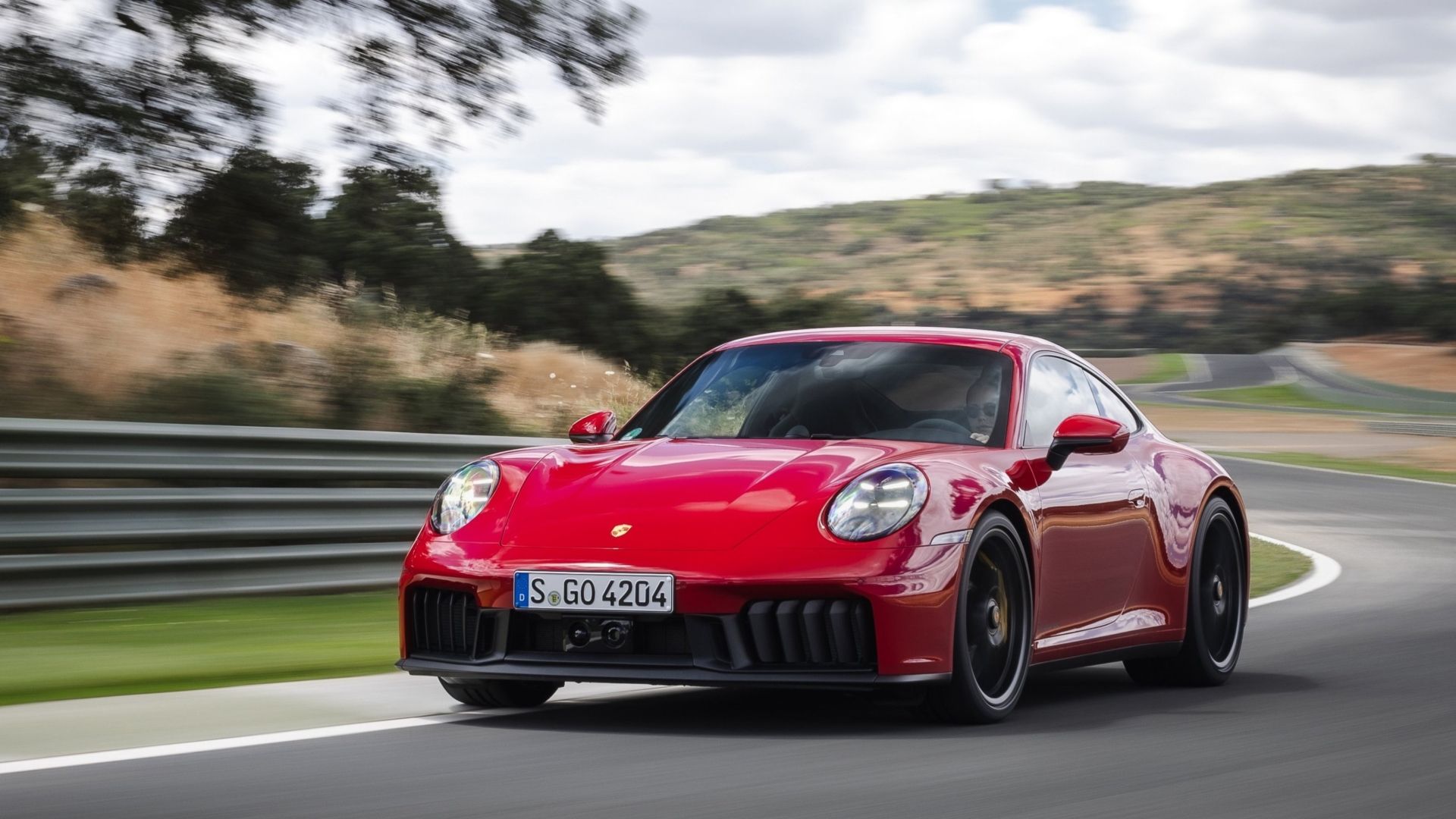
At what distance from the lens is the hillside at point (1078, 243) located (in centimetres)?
9881

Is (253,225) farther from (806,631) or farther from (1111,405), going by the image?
(806,631)

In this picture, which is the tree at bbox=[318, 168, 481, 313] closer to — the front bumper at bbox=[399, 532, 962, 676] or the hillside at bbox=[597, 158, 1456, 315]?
the front bumper at bbox=[399, 532, 962, 676]

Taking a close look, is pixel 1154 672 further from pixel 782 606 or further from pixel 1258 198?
pixel 1258 198

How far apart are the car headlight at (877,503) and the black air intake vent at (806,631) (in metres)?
0.22

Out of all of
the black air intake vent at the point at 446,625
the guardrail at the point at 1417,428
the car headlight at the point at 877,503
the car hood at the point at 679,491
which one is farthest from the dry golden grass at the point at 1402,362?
the black air intake vent at the point at 446,625

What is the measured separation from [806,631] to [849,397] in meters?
1.31

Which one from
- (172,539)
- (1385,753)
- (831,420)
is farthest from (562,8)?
(1385,753)

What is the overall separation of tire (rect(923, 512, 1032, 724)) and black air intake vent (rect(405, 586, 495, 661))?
1318mm

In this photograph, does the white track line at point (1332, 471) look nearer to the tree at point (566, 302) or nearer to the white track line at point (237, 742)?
the tree at point (566, 302)

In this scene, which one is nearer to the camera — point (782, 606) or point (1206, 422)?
point (782, 606)

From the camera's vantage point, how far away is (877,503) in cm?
559

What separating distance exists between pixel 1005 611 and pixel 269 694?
238 cm

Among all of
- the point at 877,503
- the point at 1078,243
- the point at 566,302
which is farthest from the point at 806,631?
the point at 1078,243

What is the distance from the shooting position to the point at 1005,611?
5.99m
